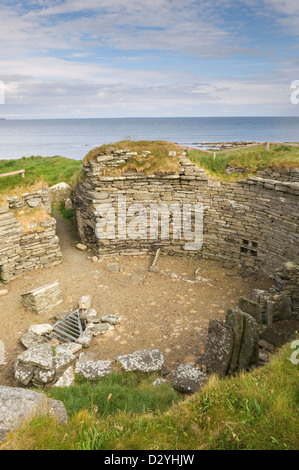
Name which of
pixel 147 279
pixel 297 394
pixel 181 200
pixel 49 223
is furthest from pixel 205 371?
pixel 49 223

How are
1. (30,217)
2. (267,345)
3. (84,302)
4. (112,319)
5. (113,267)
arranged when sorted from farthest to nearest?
(113,267) → (30,217) → (84,302) → (112,319) → (267,345)

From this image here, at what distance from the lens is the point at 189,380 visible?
720cm

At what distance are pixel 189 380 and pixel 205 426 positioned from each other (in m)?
3.08

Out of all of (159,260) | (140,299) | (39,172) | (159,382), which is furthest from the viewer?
(39,172)

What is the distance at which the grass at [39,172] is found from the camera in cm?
1434

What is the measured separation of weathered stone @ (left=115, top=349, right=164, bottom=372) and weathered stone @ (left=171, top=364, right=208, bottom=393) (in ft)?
2.82

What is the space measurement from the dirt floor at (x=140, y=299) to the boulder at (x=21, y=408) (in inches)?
181

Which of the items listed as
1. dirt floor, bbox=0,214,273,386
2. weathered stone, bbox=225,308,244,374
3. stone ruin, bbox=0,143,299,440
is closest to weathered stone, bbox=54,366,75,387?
stone ruin, bbox=0,143,299,440

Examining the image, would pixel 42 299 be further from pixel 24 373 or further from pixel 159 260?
pixel 159 260

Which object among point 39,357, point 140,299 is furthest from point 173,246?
point 39,357

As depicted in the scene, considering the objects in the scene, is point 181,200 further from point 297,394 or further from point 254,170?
point 297,394

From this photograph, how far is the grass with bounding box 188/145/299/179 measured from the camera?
42.2 feet

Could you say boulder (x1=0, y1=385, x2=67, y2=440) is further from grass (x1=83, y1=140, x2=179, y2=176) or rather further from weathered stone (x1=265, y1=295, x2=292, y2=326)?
grass (x1=83, y1=140, x2=179, y2=176)
